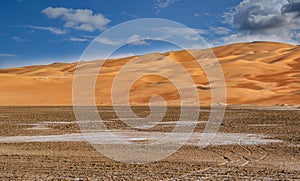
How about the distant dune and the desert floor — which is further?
the distant dune

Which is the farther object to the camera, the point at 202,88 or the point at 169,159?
the point at 202,88

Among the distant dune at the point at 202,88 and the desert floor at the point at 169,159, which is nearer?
the desert floor at the point at 169,159

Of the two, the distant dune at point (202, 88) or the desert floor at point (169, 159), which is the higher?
the distant dune at point (202, 88)

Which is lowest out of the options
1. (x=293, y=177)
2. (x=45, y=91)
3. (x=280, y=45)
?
(x=293, y=177)

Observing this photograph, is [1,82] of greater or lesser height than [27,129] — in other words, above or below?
above

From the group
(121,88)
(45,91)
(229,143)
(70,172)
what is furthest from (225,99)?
(70,172)

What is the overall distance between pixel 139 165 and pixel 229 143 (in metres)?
6.27

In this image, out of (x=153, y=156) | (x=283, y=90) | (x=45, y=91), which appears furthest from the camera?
(x=45, y=91)

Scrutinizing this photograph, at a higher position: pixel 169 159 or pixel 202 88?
pixel 202 88

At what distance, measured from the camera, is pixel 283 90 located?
6588 centimetres

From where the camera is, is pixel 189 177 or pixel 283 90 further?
pixel 283 90

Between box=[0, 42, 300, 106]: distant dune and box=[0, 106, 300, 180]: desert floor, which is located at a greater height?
box=[0, 42, 300, 106]: distant dune

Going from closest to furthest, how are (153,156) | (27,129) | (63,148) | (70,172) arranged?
(70,172) → (153,156) → (63,148) → (27,129)

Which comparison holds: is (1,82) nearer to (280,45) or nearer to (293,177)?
(293,177)
